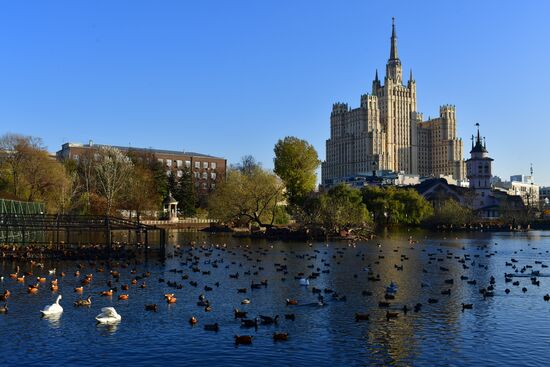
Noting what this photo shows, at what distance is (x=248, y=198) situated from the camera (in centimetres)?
9356

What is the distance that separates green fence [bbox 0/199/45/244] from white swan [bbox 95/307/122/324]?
1284 inches

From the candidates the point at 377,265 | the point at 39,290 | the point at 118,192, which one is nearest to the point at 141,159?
the point at 118,192

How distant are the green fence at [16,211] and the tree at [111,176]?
83.5 ft

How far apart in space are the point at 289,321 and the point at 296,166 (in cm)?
7997

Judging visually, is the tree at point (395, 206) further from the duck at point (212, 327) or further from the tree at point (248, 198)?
the duck at point (212, 327)

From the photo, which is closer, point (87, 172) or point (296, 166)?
point (296, 166)

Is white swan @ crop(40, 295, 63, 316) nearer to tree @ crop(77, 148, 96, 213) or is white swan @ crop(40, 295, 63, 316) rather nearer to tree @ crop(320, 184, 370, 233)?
tree @ crop(320, 184, 370, 233)

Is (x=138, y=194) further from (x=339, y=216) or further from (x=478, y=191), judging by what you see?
(x=478, y=191)

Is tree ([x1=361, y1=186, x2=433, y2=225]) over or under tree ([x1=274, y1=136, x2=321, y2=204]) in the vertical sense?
under

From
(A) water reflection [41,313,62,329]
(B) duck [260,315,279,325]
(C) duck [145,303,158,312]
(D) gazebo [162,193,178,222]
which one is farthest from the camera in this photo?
(D) gazebo [162,193,178,222]

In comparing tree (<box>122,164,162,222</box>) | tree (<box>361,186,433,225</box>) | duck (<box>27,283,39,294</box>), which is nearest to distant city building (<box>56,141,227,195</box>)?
tree (<box>122,164,162,222</box>)

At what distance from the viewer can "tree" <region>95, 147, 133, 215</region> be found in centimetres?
9925

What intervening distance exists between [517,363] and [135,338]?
14592 millimetres

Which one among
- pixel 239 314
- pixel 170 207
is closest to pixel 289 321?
pixel 239 314
